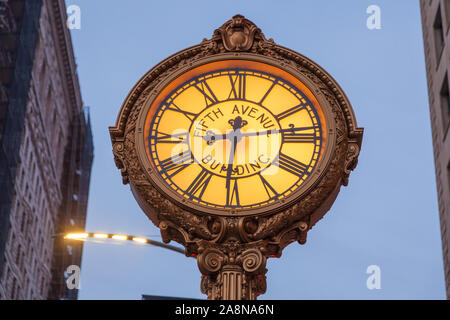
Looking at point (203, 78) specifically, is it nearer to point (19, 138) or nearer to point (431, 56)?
point (431, 56)

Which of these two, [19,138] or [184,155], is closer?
[184,155]

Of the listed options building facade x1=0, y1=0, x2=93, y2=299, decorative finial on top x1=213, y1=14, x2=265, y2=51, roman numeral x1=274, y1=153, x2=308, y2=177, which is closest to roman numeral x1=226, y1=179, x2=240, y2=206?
roman numeral x1=274, y1=153, x2=308, y2=177

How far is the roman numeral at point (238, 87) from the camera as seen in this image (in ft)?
19.3

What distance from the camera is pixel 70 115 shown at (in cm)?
8794

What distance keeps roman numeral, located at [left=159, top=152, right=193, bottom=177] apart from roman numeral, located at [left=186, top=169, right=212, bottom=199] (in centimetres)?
12

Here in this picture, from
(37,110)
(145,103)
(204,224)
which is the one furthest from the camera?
(37,110)

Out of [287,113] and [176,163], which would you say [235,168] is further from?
[287,113]

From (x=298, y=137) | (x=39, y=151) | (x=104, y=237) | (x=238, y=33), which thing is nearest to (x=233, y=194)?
(x=298, y=137)

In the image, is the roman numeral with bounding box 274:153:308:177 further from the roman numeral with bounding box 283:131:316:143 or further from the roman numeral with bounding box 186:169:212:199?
the roman numeral with bounding box 186:169:212:199

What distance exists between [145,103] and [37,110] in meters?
66.2

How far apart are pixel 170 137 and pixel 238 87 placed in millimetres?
553

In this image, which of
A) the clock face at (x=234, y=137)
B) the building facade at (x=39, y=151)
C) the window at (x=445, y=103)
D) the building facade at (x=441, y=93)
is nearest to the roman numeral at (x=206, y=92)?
the clock face at (x=234, y=137)

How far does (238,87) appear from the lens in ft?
19.5
